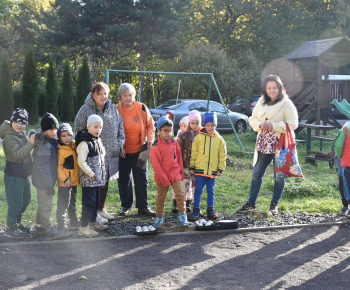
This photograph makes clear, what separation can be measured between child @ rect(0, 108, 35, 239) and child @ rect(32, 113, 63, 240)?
0.11 m

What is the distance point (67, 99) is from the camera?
2500 cm

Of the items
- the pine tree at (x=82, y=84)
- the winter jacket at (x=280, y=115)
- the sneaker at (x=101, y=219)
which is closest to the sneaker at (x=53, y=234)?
the sneaker at (x=101, y=219)

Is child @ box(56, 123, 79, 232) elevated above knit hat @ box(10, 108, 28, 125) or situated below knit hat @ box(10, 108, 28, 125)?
below

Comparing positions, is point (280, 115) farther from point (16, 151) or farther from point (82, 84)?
point (82, 84)

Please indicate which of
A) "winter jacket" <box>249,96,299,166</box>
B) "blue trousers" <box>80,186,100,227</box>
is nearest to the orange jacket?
"blue trousers" <box>80,186,100,227</box>

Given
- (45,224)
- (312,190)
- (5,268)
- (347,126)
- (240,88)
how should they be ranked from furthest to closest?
(240,88)
(312,190)
(347,126)
(45,224)
(5,268)

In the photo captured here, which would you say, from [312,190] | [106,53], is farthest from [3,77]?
[312,190]

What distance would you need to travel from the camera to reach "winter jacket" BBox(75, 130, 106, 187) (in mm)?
5000

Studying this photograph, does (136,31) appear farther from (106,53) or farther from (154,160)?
(154,160)

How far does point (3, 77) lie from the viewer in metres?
20.6

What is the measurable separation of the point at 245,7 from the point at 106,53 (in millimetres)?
11688

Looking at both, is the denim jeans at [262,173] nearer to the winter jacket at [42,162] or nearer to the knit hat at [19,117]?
the winter jacket at [42,162]

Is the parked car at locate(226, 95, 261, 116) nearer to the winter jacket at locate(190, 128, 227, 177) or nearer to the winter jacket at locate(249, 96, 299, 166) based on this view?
the winter jacket at locate(249, 96, 299, 166)

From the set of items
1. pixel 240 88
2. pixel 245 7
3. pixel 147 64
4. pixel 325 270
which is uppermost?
pixel 245 7
